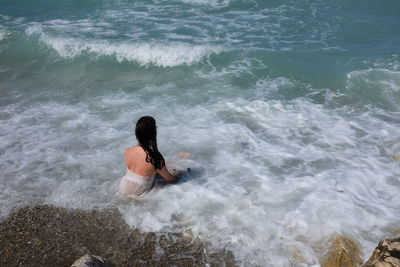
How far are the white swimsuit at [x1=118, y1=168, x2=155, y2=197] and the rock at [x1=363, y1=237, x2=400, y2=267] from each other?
301cm

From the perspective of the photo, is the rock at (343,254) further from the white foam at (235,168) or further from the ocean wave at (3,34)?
the ocean wave at (3,34)

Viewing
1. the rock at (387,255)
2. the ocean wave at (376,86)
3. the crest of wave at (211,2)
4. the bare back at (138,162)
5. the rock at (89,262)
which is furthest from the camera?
the crest of wave at (211,2)

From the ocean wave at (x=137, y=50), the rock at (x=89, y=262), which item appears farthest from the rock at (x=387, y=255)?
the ocean wave at (x=137, y=50)

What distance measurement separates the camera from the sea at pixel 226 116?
4938 millimetres

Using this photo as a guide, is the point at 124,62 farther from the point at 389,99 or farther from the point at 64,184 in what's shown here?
the point at 389,99

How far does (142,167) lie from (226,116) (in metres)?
3.05


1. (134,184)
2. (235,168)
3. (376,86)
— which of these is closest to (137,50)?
(235,168)

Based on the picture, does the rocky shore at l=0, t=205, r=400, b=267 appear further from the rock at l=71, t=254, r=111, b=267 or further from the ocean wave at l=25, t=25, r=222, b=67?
the ocean wave at l=25, t=25, r=222, b=67

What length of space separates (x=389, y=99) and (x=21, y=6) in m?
15.0

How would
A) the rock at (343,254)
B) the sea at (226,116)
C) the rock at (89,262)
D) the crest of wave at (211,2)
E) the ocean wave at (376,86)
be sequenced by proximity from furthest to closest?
the crest of wave at (211,2), the ocean wave at (376,86), the sea at (226,116), the rock at (343,254), the rock at (89,262)

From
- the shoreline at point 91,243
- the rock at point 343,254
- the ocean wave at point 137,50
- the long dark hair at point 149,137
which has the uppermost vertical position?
the long dark hair at point 149,137

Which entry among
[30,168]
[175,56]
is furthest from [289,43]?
[30,168]

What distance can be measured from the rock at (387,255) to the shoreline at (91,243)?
149 cm

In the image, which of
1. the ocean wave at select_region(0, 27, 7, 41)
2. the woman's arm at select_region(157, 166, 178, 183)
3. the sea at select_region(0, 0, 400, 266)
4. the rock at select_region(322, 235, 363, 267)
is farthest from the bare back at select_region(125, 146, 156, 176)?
the ocean wave at select_region(0, 27, 7, 41)
